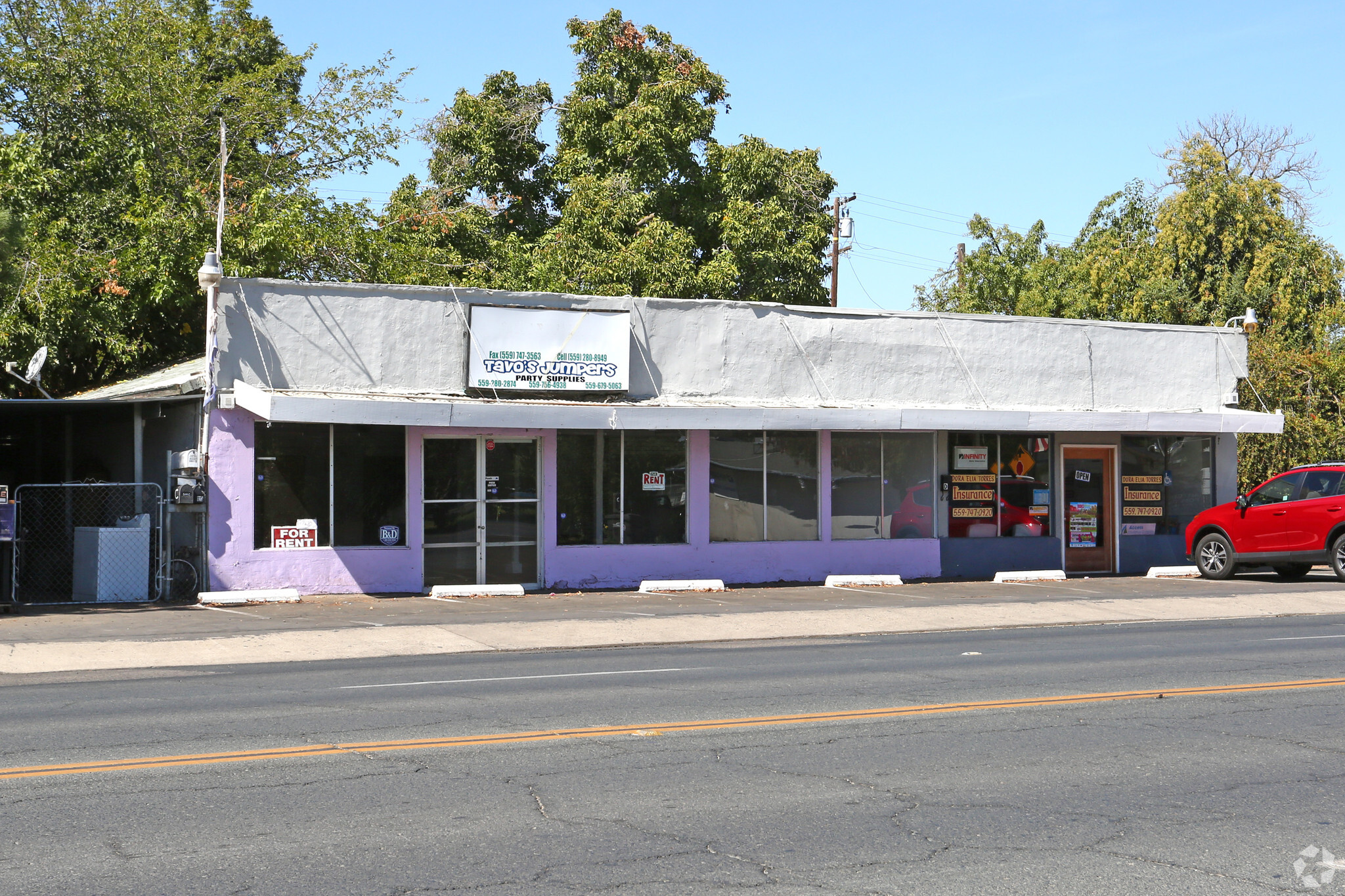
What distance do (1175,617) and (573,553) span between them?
8.89 meters

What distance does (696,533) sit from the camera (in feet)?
68.6

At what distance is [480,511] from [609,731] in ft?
37.4

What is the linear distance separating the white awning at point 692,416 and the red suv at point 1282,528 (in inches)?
88.2

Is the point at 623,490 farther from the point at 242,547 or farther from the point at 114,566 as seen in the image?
the point at 114,566

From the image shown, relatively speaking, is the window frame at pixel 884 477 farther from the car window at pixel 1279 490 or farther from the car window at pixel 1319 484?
the car window at pixel 1319 484

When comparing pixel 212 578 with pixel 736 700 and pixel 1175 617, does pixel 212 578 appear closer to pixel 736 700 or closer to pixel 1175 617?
pixel 736 700

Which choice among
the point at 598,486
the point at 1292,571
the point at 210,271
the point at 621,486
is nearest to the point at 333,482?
the point at 210,271

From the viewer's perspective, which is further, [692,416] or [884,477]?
[884,477]

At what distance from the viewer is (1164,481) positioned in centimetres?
2442

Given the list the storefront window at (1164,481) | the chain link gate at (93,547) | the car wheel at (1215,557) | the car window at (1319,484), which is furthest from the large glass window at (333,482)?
the car window at (1319,484)

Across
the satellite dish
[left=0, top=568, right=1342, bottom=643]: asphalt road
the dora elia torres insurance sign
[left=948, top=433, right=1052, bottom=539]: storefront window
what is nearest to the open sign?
[left=0, top=568, right=1342, bottom=643]: asphalt road

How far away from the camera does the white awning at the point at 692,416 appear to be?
1747cm

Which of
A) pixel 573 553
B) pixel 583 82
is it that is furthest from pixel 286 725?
pixel 583 82
